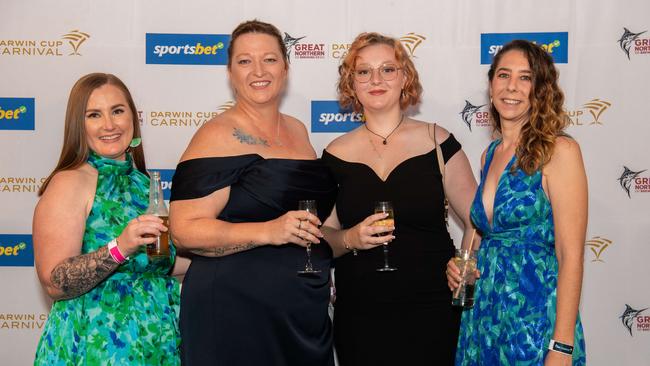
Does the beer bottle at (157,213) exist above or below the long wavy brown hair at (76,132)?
below

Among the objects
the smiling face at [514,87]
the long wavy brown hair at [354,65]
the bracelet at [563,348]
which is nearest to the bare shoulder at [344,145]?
the long wavy brown hair at [354,65]

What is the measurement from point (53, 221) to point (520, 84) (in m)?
2.01

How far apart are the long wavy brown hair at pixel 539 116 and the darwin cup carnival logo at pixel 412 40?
1734mm

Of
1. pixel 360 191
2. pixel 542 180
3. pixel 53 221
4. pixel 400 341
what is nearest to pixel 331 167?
pixel 360 191

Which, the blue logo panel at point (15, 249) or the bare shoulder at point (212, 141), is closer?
the bare shoulder at point (212, 141)

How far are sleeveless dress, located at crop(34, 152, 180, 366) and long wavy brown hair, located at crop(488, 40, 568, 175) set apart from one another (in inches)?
63.4

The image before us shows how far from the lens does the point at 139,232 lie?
261 cm

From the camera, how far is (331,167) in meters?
3.49

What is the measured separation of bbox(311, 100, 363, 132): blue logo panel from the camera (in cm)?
468

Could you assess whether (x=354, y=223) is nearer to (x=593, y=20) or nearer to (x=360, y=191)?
(x=360, y=191)

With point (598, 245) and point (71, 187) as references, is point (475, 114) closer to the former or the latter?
point (598, 245)

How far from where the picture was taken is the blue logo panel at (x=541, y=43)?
181 inches

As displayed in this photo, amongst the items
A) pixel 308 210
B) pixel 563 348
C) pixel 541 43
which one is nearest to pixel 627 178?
pixel 541 43

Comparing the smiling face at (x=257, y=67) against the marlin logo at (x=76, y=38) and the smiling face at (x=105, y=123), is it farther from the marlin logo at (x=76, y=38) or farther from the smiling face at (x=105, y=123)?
the marlin logo at (x=76, y=38)
